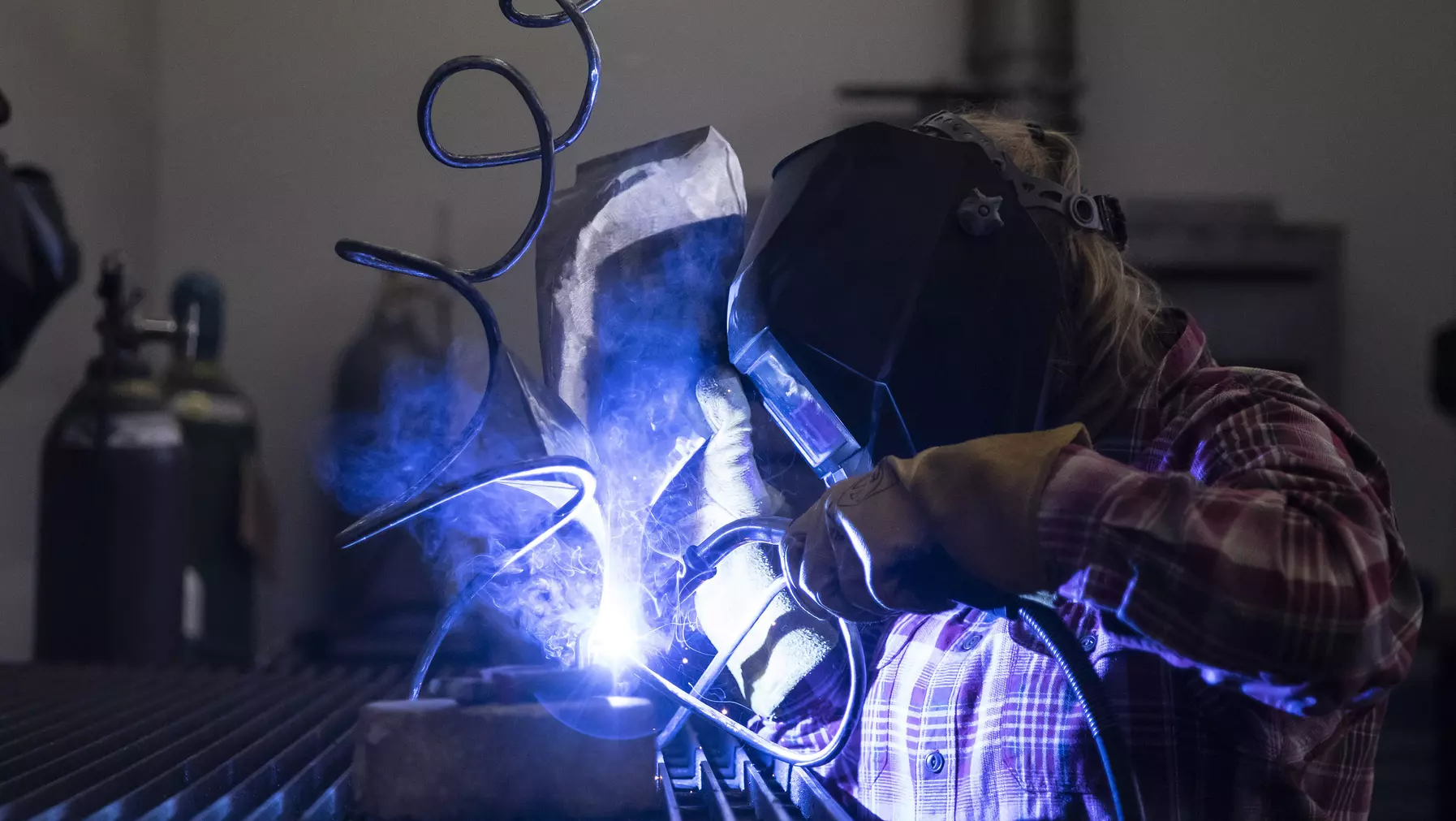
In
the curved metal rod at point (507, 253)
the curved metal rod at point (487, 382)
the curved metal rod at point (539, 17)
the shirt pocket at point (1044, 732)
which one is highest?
the curved metal rod at point (539, 17)

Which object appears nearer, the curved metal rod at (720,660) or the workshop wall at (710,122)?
the curved metal rod at (720,660)

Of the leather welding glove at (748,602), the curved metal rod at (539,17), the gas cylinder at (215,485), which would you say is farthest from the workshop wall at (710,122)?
the curved metal rod at (539,17)

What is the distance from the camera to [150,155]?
10.7 ft

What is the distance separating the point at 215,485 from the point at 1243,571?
2.62 metres

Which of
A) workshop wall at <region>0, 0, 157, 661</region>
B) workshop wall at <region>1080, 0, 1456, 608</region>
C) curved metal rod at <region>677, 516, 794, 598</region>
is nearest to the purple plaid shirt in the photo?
curved metal rod at <region>677, 516, 794, 598</region>

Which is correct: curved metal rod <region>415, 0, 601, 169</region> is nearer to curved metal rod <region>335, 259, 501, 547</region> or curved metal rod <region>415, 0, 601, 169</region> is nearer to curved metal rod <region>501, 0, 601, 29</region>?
curved metal rod <region>501, 0, 601, 29</region>

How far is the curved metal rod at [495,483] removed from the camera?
2.76ft

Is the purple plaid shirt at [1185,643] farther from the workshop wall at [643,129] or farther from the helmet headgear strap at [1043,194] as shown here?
the workshop wall at [643,129]

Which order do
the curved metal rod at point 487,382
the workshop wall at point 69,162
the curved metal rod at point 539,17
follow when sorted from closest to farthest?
the curved metal rod at point 487,382, the curved metal rod at point 539,17, the workshop wall at point 69,162

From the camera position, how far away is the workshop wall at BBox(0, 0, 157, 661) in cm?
237

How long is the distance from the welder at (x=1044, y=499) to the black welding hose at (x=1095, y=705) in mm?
28

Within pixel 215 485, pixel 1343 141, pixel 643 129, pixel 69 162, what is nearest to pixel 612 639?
pixel 215 485

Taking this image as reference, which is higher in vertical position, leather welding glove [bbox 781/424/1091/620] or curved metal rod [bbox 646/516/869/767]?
leather welding glove [bbox 781/424/1091/620]

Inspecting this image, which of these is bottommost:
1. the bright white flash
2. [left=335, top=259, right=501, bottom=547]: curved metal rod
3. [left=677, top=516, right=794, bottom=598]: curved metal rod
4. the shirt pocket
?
the shirt pocket
